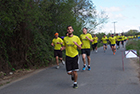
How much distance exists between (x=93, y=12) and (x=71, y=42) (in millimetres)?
19460

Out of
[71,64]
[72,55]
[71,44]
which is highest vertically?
[71,44]

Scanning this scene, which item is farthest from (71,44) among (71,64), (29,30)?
(29,30)

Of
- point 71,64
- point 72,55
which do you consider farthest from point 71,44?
point 71,64

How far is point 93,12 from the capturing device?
82.2 feet

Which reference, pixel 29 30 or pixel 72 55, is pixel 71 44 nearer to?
pixel 72 55

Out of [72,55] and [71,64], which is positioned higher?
[72,55]

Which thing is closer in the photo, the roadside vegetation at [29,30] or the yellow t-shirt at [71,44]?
the yellow t-shirt at [71,44]

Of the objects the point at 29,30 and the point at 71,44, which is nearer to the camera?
the point at 71,44

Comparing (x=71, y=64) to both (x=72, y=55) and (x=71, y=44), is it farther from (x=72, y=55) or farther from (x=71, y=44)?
(x=71, y=44)

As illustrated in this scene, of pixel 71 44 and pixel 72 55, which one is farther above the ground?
pixel 71 44

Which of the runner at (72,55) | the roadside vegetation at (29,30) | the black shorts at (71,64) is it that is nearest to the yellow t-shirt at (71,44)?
the runner at (72,55)

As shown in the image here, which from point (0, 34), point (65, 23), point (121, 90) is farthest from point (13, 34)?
point (121, 90)

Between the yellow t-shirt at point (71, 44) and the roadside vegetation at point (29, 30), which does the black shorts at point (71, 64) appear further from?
the roadside vegetation at point (29, 30)

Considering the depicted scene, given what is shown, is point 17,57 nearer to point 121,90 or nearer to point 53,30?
point 53,30
